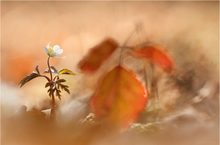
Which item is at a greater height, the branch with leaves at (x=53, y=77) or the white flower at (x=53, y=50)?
the white flower at (x=53, y=50)

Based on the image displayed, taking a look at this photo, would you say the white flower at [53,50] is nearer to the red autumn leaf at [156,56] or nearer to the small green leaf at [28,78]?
the small green leaf at [28,78]

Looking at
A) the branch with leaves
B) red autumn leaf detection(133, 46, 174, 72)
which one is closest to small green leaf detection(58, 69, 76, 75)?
the branch with leaves

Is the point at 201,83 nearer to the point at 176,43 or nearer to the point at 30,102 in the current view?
the point at 176,43

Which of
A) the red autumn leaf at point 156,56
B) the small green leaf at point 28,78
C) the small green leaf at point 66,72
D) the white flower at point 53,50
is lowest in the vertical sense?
the small green leaf at point 28,78

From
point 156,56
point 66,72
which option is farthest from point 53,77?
point 156,56

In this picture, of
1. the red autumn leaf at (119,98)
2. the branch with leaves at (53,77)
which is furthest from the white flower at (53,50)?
the red autumn leaf at (119,98)
